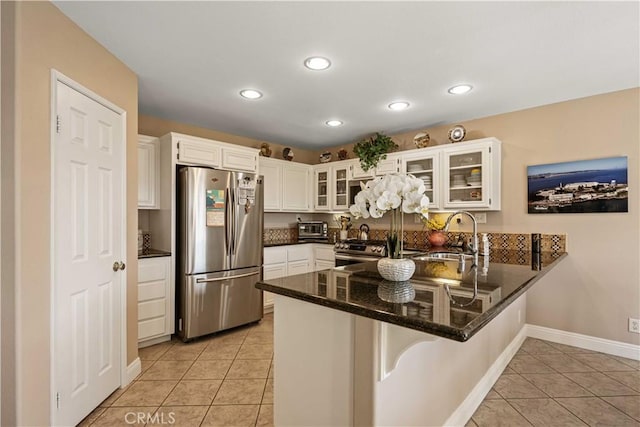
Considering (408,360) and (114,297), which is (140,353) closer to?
(114,297)

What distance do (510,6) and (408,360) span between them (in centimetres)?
190

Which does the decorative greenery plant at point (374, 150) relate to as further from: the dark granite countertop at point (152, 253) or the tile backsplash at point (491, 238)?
the dark granite countertop at point (152, 253)

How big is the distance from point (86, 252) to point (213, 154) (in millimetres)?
1720

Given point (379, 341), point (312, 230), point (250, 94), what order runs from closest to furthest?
1. point (379, 341)
2. point (250, 94)
3. point (312, 230)

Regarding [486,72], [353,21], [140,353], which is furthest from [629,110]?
[140,353]

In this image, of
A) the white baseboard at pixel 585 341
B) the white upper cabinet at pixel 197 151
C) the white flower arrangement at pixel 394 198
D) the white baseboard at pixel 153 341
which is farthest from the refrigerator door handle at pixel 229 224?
the white baseboard at pixel 585 341

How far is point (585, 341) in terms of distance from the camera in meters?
2.93

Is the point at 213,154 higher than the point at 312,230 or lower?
higher

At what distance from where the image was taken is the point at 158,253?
9.96 feet

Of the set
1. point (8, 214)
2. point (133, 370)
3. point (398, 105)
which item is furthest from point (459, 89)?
point (133, 370)

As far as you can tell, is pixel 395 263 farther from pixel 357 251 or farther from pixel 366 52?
pixel 357 251

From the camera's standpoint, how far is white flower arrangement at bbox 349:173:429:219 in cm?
143

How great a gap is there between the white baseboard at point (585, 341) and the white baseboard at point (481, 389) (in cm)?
45

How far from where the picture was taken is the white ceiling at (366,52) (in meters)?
1.70
